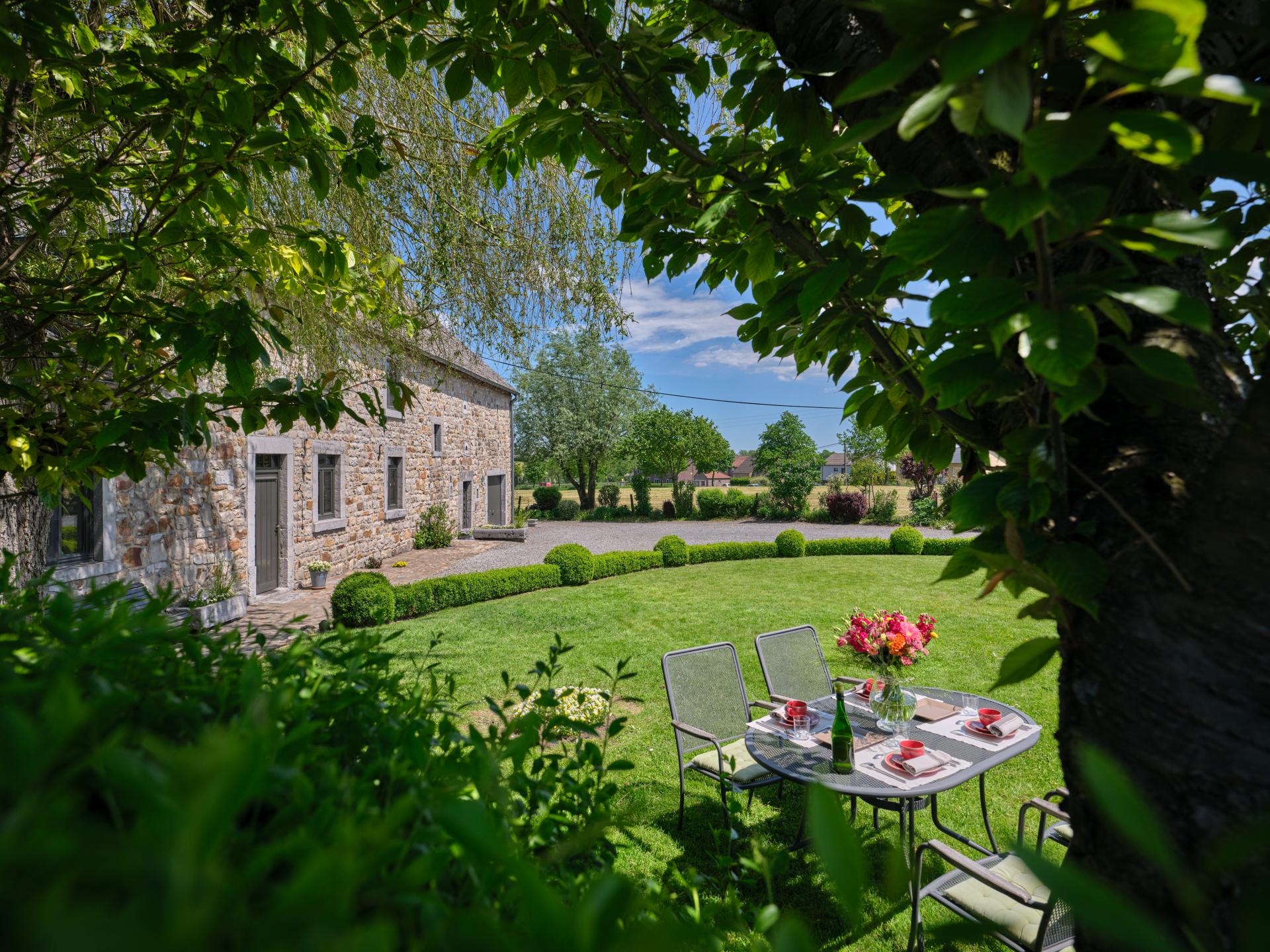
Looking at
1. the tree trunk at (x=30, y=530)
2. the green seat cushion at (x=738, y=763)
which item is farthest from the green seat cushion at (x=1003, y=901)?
the tree trunk at (x=30, y=530)

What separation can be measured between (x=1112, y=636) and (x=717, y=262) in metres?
1.18

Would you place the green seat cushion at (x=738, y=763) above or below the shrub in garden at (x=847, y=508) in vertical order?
below

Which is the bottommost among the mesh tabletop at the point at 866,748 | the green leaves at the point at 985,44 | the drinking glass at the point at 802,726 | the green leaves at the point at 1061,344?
the mesh tabletop at the point at 866,748

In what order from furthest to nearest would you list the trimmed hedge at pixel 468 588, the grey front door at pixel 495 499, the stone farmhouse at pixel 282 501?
the grey front door at pixel 495 499, the trimmed hedge at pixel 468 588, the stone farmhouse at pixel 282 501

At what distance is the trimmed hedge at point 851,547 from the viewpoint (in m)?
15.5

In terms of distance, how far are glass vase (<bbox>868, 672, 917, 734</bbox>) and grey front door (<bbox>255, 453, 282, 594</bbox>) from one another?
8933 millimetres

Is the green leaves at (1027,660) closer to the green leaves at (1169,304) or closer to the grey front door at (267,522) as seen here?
the green leaves at (1169,304)

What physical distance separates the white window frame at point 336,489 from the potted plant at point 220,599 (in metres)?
2.50

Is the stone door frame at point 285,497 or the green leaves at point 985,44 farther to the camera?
the stone door frame at point 285,497

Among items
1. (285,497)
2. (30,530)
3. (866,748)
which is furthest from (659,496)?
(30,530)

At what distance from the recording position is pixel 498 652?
742 cm

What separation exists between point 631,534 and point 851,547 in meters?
7.96

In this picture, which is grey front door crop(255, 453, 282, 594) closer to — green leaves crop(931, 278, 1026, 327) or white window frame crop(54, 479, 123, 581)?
white window frame crop(54, 479, 123, 581)

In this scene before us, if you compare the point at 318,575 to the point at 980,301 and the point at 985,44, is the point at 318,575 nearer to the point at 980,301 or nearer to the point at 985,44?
the point at 980,301
